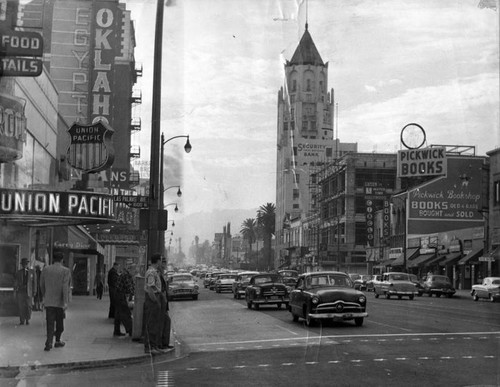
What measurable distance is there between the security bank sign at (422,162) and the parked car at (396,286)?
27899 mm

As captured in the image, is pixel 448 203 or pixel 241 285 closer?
pixel 241 285

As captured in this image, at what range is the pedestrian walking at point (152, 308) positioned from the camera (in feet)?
47.5

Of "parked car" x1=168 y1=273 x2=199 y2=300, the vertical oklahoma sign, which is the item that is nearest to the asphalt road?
"parked car" x1=168 y1=273 x2=199 y2=300

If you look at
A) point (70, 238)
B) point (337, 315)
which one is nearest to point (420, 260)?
point (70, 238)

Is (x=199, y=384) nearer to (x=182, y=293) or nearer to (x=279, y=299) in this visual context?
(x=279, y=299)

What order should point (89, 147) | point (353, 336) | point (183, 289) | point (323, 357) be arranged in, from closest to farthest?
Answer: point (323, 357) < point (353, 336) < point (89, 147) < point (183, 289)

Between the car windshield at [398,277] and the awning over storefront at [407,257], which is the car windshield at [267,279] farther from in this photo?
the awning over storefront at [407,257]

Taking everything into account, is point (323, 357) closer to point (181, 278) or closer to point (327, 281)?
point (327, 281)

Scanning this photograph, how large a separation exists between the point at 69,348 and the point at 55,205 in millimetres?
6354

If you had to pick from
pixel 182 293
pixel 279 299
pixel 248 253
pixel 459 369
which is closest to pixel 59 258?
pixel 459 369

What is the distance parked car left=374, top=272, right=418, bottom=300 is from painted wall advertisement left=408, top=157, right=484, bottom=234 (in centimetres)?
2981

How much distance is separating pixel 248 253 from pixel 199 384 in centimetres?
14175

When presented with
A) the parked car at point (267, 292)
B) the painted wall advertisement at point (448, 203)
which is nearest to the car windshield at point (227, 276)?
the parked car at point (267, 292)

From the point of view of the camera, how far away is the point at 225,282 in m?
55.0
